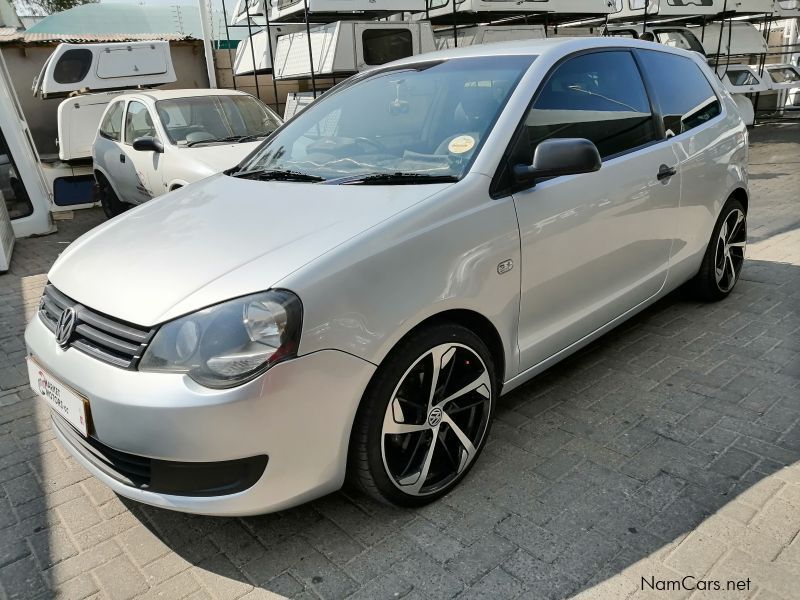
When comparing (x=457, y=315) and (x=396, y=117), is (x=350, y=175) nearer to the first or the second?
(x=396, y=117)

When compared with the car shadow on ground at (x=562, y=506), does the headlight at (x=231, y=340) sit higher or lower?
higher

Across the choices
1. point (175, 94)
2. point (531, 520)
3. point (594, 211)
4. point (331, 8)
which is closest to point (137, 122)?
point (175, 94)

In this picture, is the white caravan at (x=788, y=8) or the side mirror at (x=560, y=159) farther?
the white caravan at (x=788, y=8)

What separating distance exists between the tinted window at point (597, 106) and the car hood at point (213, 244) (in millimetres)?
774

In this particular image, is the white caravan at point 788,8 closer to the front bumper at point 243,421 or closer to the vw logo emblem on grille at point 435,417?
the vw logo emblem on grille at point 435,417

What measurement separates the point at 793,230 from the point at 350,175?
17.3ft

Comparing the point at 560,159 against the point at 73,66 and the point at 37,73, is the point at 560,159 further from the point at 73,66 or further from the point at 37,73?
the point at 37,73

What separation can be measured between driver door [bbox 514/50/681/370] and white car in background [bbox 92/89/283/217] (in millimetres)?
3938

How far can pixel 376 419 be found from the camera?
7.24 feet

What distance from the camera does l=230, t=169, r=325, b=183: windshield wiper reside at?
2910 millimetres

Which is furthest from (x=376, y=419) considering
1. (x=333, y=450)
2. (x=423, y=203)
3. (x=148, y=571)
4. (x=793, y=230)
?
(x=793, y=230)

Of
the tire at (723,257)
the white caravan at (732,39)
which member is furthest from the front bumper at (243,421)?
the white caravan at (732,39)

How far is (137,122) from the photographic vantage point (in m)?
7.50

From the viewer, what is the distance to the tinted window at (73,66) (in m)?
8.78
